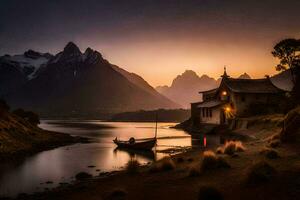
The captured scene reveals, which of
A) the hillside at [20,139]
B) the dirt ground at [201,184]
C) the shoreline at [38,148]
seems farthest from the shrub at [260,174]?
the hillside at [20,139]

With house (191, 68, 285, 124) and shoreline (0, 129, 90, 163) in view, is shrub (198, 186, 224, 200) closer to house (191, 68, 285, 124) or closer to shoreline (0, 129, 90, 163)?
shoreline (0, 129, 90, 163)

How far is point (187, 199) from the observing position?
14.7 metres

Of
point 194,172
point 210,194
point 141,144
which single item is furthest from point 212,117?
point 210,194

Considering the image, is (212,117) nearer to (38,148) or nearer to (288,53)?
(288,53)

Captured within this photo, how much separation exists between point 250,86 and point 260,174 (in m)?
61.9

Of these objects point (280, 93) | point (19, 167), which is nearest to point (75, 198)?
point (19, 167)

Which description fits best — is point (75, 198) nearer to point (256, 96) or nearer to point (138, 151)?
point (138, 151)

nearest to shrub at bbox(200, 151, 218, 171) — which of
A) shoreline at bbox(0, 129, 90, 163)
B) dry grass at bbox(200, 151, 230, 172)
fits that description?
dry grass at bbox(200, 151, 230, 172)

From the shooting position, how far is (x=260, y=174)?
15.0 meters

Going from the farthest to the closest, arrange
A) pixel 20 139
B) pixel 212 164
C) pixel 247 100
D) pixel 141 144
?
pixel 247 100, pixel 20 139, pixel 141 144, pixel 212 164

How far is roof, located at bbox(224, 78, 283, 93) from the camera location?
7181cm

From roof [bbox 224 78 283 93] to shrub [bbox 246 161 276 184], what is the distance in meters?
56.3

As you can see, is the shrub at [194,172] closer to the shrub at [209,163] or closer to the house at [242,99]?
the shrub at [209,163]

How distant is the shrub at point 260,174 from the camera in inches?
587
